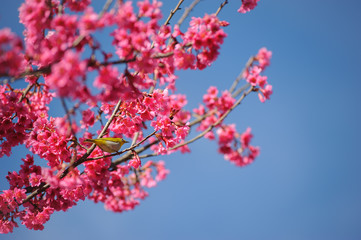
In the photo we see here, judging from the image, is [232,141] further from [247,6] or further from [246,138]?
[247,6]

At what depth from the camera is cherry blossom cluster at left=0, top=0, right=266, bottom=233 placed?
1.90 metres

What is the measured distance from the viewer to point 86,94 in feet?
6.30

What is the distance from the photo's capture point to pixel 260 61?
9.14 ft

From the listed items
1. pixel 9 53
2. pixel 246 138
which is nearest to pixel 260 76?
pixel 246 138

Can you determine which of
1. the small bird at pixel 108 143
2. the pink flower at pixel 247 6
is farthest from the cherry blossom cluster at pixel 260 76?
the small bird at pixel 108 143

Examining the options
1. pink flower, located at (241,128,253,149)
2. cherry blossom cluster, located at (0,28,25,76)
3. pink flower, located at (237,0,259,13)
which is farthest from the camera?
pink flower, located at (241,128,253,149)

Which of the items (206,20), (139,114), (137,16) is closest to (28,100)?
(139,114)

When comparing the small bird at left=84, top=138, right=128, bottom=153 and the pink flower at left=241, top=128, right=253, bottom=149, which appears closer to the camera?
the small bird at left=84, top=138, right=128, bottom=153

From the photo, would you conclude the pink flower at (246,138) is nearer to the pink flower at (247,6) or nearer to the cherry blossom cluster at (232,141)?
the cherry blossom cluster at (232,141)

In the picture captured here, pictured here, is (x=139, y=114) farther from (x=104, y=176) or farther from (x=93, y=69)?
(x=93, y=69)

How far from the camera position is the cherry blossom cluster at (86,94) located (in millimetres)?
1902

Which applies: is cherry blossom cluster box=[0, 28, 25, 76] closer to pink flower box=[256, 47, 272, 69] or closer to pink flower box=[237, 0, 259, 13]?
pink flower box=[256, 47, 272, 69]

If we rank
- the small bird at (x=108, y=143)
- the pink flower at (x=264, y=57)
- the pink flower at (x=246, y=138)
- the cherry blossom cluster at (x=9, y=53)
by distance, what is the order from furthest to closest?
the pink flower at (x=246, y=138), the small bird at (x=108, y=143), the pink flower at (x=264, y=57), the cherry blossom cluster at (x=9, y=53)

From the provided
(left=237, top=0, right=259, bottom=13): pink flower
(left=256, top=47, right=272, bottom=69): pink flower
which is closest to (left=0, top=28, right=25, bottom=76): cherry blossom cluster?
(left=256, top=47, right=272, bottom=69): pink flower
